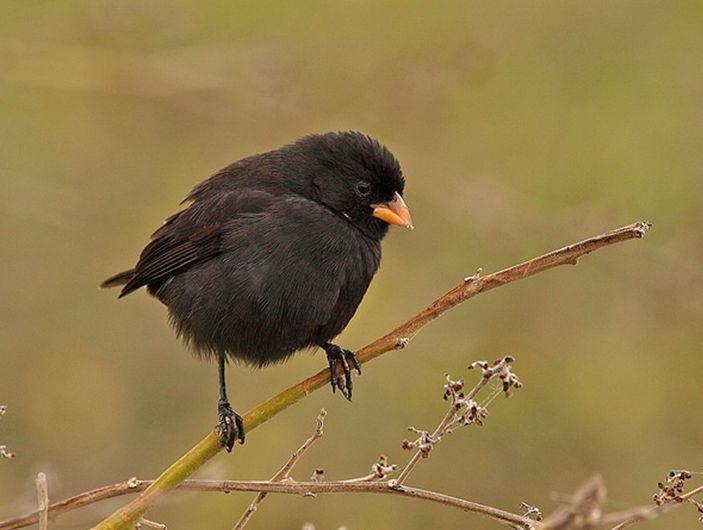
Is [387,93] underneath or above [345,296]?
above

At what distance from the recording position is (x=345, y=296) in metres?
4.52

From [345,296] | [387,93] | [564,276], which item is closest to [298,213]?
[345,296]

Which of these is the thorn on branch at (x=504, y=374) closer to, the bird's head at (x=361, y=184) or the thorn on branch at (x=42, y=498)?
the thorn on branch at (x=42, y=498)

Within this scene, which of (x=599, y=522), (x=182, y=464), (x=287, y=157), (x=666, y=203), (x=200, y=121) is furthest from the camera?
(x=200, y=121)

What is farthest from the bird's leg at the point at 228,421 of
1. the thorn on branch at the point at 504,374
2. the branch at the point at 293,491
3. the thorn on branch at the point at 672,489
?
the thorn on branch at the point at 672,489

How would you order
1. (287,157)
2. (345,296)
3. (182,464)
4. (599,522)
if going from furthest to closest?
(287,157) → (345,296) → (182,464) → (599,522)

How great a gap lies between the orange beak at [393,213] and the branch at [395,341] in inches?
55.0

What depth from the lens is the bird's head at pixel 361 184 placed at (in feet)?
15.7

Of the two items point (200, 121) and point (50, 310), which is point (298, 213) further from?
point (50, 310)

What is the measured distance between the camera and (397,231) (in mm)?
6488

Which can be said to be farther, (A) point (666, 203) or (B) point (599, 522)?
(A) point (666, 203)

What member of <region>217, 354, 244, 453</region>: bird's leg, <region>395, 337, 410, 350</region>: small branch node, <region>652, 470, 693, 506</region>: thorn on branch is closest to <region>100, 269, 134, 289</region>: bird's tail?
<region>217, 354, 244, 453</region>: bird's leg

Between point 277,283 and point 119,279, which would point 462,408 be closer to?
point 277,283

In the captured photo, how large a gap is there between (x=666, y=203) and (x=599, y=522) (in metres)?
4.33
